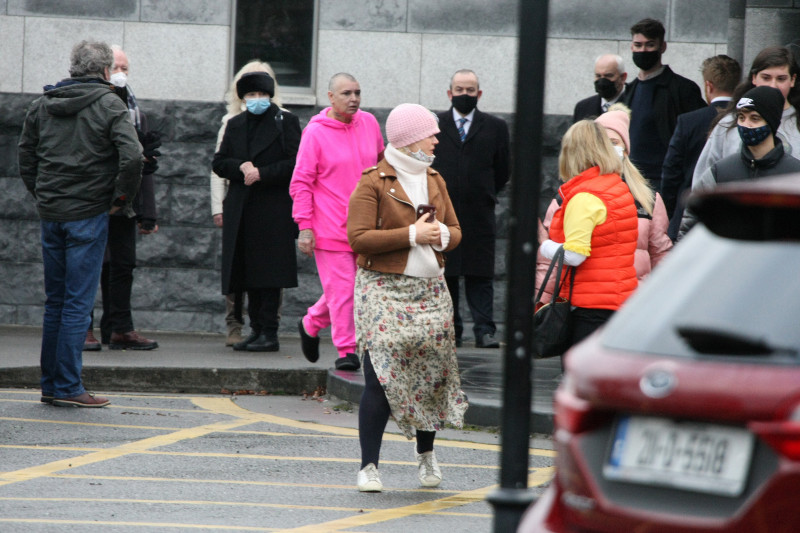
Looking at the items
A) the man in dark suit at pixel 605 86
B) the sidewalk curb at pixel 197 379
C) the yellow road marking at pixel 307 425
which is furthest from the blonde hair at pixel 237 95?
the yellow road marking at pixel 307 425

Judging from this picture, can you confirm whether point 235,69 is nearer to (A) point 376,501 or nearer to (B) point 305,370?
(B) point 305,370

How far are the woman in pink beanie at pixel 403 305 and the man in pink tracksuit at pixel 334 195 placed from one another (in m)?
2.97

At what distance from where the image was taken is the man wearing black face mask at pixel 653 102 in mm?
9977

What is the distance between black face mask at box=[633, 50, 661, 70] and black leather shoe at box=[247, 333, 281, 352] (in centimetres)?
367

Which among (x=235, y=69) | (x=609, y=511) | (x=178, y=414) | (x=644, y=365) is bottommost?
(x=178, y=414)

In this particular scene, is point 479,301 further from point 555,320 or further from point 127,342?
point 555,320

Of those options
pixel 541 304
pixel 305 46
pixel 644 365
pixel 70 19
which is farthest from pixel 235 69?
pixel 644 365

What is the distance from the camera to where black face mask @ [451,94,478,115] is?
1120cm

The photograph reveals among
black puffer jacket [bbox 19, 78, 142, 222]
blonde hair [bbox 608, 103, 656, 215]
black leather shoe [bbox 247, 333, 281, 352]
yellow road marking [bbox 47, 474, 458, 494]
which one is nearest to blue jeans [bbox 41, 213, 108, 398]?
black puffer jacket [bbox 19, 78, 142, 222]

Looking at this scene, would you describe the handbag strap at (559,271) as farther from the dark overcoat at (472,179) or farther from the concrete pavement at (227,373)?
the dark overcoat at (472,179)

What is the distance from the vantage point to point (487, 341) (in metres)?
11.4

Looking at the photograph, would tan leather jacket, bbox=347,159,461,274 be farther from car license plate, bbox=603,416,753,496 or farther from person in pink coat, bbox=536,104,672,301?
car license plate, bbox=603,416,753,496

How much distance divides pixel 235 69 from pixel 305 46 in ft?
2.33

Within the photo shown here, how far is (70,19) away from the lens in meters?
12.5
